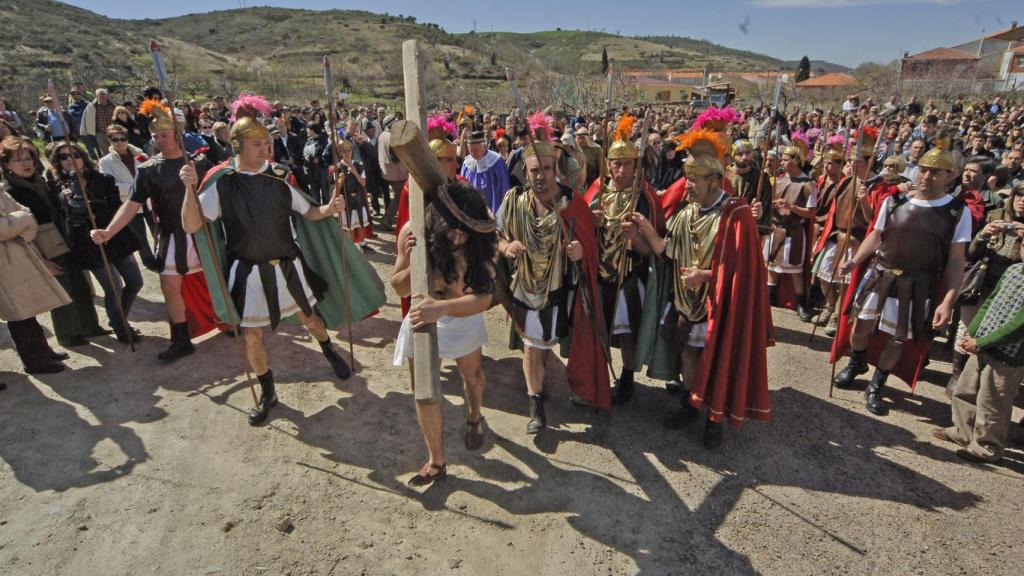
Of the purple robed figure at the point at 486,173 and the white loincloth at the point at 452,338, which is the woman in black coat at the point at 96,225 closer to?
the white loincloth at the point at 452,338

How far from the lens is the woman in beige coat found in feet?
14.1

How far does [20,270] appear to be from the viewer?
4406 millimetres

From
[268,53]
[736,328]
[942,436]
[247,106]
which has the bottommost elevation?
Result: [942,436]

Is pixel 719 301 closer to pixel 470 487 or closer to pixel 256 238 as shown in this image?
pixel 470 487

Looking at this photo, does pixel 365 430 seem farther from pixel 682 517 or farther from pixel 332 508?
pixel 682 517

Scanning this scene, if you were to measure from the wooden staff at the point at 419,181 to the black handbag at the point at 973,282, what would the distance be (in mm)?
4127

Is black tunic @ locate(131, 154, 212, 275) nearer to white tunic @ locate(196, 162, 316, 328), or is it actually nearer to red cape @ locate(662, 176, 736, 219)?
white tunic @ locate(196, 162, 316, 328)

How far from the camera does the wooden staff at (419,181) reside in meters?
2.30

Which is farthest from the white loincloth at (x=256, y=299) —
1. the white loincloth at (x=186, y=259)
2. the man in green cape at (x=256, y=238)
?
the white loincloth at (x=186, y=259)

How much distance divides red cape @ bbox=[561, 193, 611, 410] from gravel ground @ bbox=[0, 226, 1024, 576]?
0.28 m

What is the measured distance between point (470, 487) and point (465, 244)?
1.59 m

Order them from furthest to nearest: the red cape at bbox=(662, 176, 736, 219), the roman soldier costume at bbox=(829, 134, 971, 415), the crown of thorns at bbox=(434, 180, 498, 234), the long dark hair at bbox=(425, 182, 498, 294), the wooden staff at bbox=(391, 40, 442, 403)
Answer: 1. the red cape at bbox=(662, 176, 736, 219)
2. the roman soldier costume at bbox=(829, 134, 971, 415)
3. the long dark hair at bbox=(425, 182, 498, 294)
4. the crown of thorns at bbox=(434, 180, 498, 234)
5. the wooden staff at bbox=(391, 40, 442, 403)

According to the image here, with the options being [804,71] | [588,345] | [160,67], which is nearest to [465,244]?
[588,345]

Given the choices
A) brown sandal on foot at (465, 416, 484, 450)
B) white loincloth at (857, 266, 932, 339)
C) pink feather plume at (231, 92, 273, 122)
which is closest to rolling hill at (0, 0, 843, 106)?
pink feather plume at (231, 92, 273, 122)
